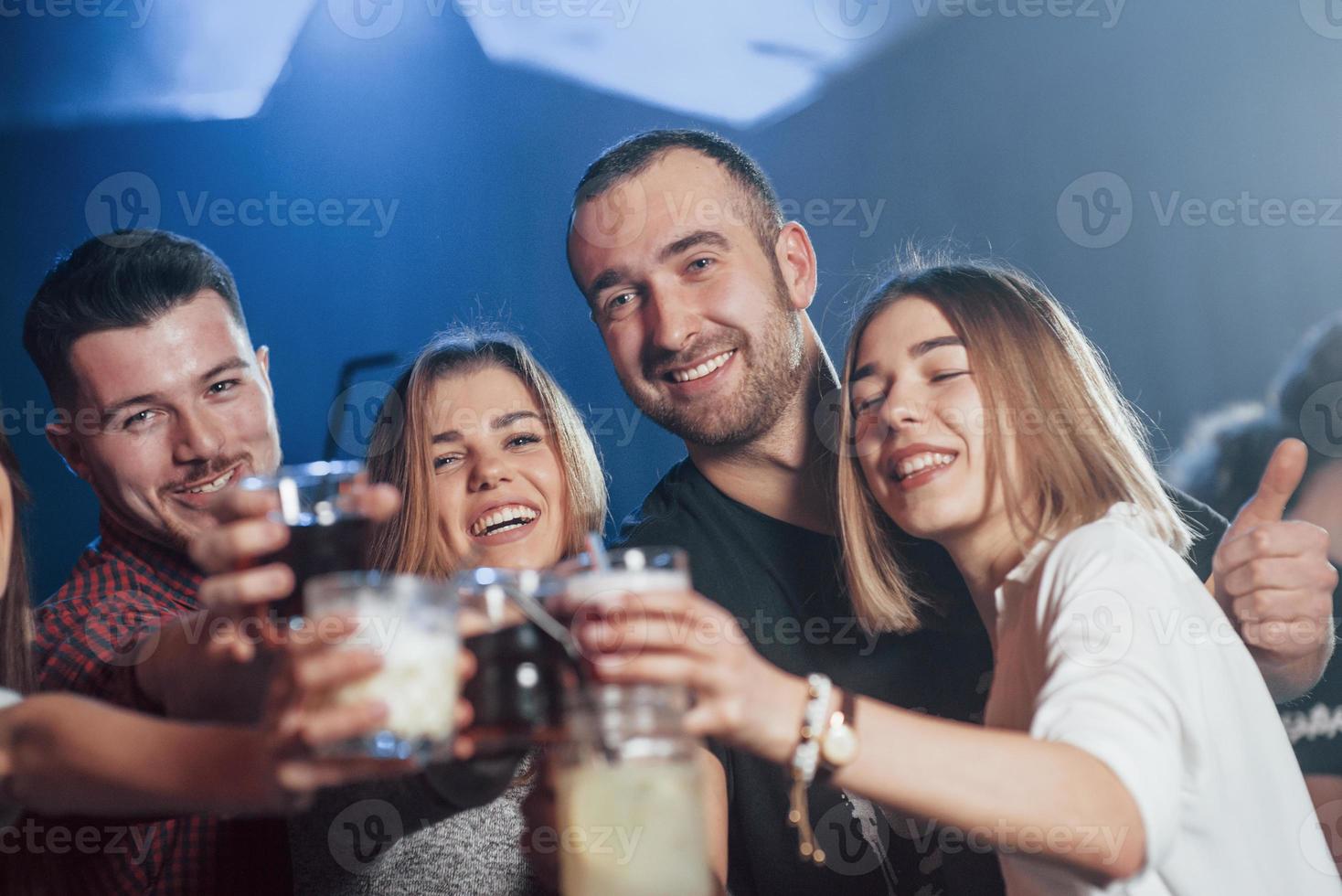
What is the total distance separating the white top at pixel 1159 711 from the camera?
1.50 m

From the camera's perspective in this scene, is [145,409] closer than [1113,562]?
No

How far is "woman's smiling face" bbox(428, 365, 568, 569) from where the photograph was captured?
2.47m

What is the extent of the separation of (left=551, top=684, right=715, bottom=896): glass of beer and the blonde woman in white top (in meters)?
0.04

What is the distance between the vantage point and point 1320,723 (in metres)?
2.86

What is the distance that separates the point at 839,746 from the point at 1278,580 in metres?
1.44

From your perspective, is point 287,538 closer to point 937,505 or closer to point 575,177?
point 937,505

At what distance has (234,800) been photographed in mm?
1320
